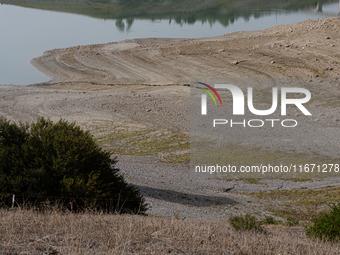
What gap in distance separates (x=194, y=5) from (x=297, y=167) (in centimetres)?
6586

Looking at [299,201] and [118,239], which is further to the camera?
[299,201]

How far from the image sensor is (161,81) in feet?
107

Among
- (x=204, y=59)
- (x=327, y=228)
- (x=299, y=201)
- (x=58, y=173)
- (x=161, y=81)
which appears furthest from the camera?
(x=204, y=59)

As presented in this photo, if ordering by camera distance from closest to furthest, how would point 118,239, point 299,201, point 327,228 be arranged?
point 118,239
point 327,228
point 299,201

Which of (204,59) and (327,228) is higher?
(204,59)

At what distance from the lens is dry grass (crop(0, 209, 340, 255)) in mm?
5548

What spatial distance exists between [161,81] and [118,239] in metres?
27.3

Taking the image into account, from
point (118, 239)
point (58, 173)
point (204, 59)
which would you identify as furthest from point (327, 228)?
point (204, 59)

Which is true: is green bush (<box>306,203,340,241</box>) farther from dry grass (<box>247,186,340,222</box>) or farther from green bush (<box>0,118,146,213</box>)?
green bush (<box>0,118,146,213</box>)

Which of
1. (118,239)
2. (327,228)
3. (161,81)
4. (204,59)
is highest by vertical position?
(204,59)

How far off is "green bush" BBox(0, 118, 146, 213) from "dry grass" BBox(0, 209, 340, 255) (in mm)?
1884

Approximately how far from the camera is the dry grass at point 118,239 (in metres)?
5.55

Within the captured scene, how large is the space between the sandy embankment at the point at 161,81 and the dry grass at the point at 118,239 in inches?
196

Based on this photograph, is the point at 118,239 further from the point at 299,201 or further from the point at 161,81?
the point at 161,81
